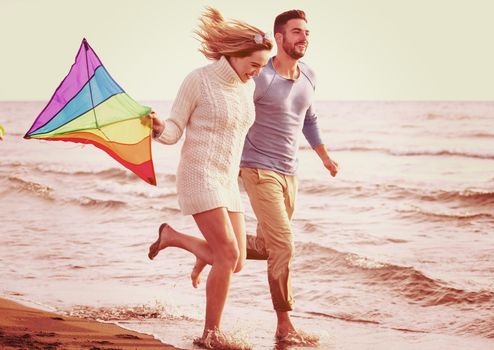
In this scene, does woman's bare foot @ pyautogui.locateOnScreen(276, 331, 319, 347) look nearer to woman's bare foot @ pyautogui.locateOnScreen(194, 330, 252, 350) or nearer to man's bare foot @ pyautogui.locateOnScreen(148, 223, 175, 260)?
woman's bare foot @ pyautogui.locateOnScreen(194, 330, 252, 350)

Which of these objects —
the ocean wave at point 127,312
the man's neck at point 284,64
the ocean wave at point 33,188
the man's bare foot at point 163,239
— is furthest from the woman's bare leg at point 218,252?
the ocean wave at point 33,188

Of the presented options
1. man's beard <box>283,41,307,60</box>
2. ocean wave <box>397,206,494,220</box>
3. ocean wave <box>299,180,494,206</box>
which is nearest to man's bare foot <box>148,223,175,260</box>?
man's beard <box>283,41,307,60</box>

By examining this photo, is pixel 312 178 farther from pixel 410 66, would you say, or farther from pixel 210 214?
pixel 410 66

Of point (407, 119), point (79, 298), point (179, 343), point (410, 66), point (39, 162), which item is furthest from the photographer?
point (410, 66)

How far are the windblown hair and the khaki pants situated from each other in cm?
93

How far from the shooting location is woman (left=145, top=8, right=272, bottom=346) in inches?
218

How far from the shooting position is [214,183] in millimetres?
5559

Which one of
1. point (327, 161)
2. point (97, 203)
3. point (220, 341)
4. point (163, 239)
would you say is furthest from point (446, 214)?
point (220, 341)

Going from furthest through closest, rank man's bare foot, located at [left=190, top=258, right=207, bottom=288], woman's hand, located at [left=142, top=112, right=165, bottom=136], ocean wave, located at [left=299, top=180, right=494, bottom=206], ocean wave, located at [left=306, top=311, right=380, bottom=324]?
1. ocean wave, located at [left=299, top=180, right=494, bottom=206]
2. ocean wave, located at [left=306, top=311, right=380, bottom=324]
3. man's bare foot, located at [left=190, top=258, right=207, bottom=288]
4. woman's hand, located at [left=142, top=112, right=165, bottom=136]

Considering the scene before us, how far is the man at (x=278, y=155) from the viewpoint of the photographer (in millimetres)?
6227

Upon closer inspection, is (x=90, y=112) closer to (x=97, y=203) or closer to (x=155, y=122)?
(x=155, y=122)

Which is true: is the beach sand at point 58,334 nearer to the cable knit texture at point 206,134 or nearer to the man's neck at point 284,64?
the cable knit texture at point 206,134

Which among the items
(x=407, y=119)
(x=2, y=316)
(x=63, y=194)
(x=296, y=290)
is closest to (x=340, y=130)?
(x=407, y=119)

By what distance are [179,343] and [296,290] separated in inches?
117
